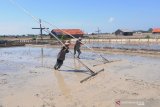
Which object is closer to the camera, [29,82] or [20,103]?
[20,103]

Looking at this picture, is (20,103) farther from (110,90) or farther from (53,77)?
(53,77)

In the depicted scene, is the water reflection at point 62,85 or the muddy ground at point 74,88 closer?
the muddy ground at point 74,88

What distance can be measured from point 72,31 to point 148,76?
78.5 metres

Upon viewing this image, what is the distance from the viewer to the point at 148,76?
13.6m

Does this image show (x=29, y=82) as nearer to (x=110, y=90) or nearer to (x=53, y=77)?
(x=53, y=77)

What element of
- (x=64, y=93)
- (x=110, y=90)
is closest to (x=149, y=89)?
(x=110, y=90)

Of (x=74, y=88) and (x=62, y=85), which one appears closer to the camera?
(x=74, y=88)

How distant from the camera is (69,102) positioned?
30.1 ft

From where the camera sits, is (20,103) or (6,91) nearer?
(20,103)

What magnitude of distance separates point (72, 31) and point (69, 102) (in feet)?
272

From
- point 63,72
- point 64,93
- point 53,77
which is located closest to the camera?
point 64,93

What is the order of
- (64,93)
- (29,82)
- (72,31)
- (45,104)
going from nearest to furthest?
(45,104) → (64,93) → (29,82) → (72,31)

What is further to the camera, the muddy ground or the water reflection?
the water reflection

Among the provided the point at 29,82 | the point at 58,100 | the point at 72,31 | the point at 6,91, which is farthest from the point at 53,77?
the point at 72,31
